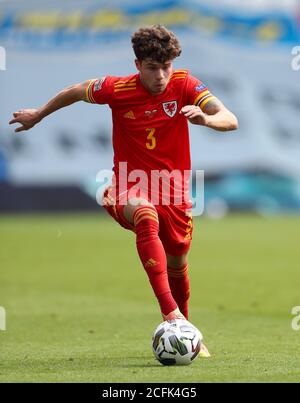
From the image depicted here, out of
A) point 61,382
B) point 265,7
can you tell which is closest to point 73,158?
point 265,7

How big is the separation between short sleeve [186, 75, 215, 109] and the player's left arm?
0.14 ft

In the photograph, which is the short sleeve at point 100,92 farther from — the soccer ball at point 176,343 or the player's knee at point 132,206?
the soccer ball at point 176,343

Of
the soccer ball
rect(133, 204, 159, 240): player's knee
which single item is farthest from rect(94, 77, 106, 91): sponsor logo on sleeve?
the soccer ball

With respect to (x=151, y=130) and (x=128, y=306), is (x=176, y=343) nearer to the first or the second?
(x=151, y=130)

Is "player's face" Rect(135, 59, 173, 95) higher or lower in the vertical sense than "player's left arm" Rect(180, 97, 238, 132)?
higher

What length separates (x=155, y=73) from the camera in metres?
7.22

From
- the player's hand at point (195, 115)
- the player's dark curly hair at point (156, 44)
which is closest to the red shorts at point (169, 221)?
the player's hand at point (195, 115)

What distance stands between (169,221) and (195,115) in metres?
1.07

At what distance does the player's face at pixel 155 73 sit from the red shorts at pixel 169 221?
832 millimetres

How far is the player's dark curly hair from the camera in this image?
7.11 m

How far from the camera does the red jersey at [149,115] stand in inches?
294

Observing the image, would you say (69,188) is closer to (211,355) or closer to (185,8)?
(185,8)

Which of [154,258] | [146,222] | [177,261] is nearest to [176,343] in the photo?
[154,258]

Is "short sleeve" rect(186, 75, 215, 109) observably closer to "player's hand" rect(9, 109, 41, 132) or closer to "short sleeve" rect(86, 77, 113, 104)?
"short sleeve" rect(86, 77, 113, 104)
